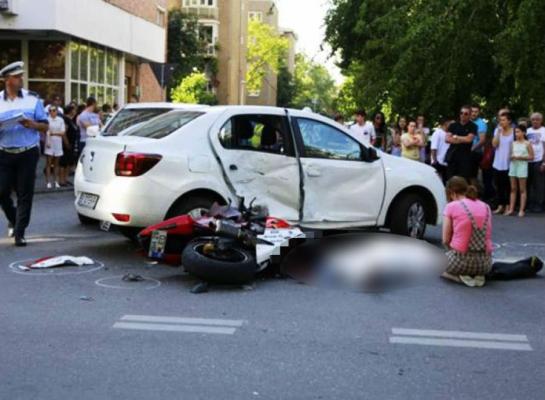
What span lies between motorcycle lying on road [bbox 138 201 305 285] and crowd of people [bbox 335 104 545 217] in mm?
5899

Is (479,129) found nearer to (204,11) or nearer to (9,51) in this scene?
(9,51)

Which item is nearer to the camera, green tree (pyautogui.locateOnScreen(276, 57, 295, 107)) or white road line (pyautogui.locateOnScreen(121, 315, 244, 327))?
white road line (pyautogui.locateOnScreen(121, 315, 244, 327))

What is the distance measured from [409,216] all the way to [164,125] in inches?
130

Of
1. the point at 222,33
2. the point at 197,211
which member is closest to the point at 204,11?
the point at 222,33

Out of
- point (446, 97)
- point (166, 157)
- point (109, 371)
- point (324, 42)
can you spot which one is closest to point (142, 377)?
point (109, 371)

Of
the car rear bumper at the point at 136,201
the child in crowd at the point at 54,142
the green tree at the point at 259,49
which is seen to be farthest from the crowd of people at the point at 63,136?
the green tree at the point at 259,49

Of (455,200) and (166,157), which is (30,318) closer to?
(166,157)

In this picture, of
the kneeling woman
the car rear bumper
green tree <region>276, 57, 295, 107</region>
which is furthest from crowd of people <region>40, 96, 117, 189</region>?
green tree <region>276, 57, 295, 107</region>

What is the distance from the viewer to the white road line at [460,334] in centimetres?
618

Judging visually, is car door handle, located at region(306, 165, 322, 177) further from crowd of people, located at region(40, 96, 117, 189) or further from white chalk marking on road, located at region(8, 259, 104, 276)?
crowd of people, located at region(40, 96, 117, 189)

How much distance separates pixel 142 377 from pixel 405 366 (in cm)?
168

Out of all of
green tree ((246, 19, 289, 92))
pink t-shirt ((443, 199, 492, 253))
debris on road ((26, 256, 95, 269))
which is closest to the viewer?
pink t-shirt ((443, 199, 492, 253))

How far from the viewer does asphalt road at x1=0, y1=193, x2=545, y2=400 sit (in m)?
4.89

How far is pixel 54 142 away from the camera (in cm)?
1645
